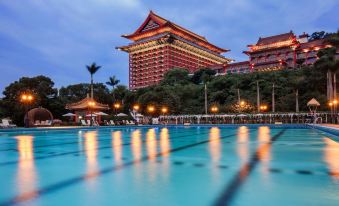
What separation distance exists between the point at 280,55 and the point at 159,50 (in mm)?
31117

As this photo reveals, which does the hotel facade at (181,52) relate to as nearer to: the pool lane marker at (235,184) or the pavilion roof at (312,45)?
the pavilion roof at (312,45)

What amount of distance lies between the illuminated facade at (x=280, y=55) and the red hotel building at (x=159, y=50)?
16.8m

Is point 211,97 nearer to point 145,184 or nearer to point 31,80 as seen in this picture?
point 31,80

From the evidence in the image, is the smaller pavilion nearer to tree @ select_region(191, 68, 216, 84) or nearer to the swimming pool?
tree @ select_region(191, 68, 216, 84)

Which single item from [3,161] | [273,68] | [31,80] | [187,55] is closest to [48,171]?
[3,161]

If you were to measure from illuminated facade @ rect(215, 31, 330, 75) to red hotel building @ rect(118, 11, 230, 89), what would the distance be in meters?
16.8

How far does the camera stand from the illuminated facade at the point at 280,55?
5934 cm

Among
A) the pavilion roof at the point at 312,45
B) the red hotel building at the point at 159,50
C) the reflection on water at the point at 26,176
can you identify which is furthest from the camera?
the red hotel building at the point at 159,50

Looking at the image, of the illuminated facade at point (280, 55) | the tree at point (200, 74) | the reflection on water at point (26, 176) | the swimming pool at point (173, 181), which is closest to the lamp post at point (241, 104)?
the illuminated facade at point (280, 55)

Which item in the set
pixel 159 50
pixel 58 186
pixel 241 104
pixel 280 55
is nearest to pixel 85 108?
pixel 241 104

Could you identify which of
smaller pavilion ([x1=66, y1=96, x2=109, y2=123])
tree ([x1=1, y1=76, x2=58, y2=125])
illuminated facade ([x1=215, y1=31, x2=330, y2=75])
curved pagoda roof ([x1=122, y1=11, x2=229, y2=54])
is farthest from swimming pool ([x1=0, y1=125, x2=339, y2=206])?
curved pagoda roof ([x1=122, y1=11, x2=229, y2=54])

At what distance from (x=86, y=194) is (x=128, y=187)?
67 cm

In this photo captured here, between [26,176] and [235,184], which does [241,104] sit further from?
[26,176]

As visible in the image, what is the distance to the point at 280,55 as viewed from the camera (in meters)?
61.9
